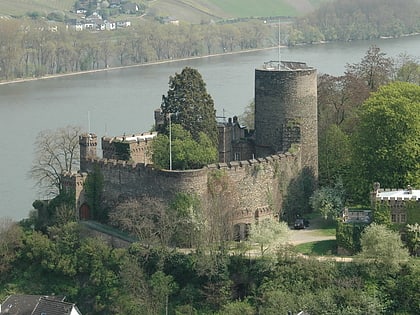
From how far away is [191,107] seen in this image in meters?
34.9

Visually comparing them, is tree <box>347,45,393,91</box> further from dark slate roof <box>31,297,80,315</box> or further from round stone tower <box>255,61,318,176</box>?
dark slate roof <box>31,297,80,315</box>

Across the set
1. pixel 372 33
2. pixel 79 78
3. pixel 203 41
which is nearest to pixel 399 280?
pixel 79 78

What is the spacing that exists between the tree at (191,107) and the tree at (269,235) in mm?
5641

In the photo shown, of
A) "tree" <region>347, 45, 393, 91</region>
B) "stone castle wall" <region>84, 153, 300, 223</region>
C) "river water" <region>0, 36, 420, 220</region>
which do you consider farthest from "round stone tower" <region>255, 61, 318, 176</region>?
"river water" <region>0, 36, 420, 220</region>

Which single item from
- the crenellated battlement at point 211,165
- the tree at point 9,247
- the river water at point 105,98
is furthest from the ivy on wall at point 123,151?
the river water at point 105,98

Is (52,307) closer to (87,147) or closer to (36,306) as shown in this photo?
(36,306)

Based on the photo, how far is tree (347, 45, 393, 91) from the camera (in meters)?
40.3

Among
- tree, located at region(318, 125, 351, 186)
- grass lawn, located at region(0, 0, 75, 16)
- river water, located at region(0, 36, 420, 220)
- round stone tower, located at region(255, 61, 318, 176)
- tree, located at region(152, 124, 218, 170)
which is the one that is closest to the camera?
tree, located at region(152, 124, 218, 170)

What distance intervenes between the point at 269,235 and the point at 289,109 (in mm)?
6072

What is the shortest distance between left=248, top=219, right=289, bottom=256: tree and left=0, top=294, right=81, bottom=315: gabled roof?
5423 millimetres

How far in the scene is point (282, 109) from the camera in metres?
34.1

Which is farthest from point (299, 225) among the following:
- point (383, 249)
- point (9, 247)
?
point (9, 247)

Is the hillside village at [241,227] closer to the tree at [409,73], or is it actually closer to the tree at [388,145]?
the tree at [388,145]

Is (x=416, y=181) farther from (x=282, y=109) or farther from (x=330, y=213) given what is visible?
(x=282, y=109)
